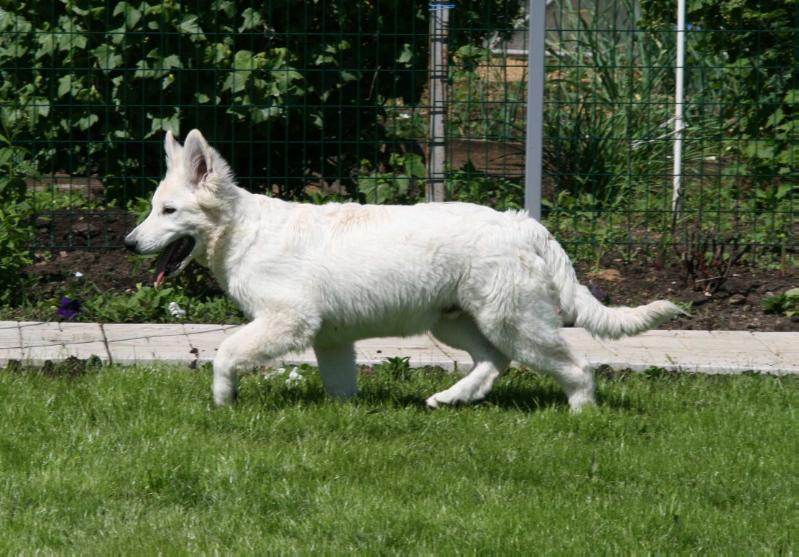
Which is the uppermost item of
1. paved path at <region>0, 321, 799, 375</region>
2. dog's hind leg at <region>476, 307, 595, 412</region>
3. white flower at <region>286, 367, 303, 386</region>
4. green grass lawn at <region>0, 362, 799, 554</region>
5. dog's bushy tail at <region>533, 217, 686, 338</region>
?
dog's bushy tail at <region>533, 217, 686, 338</region>

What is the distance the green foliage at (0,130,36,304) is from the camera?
26.8 feet

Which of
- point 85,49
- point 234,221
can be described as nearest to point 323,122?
point 85,49

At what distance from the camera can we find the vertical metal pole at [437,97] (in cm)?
875

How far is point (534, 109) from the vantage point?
789 cm

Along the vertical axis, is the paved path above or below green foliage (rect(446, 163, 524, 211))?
below

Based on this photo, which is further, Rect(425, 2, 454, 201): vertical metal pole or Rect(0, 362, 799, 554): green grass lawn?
Rect(425, 2, 454, 201): vertical metal pole

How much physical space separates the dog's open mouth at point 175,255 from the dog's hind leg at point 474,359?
4.12 feet

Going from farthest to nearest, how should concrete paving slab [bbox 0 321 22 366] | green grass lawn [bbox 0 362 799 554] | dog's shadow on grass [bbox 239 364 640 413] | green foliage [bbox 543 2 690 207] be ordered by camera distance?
green foliage [bbox 543 2 690 207]
concrete paving slab [bbox 0 321 22 366]
dog's shadow on grass [bbox 239 364 640 413]
green grass lawn [bbox 0 362 799 554]

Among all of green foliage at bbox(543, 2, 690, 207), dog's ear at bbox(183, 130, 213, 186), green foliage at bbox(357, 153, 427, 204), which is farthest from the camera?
green foliage at bbox(543, 2, 690, 207)

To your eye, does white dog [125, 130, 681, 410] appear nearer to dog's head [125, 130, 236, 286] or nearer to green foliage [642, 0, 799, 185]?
dog's head [125, 130, 236, 286]

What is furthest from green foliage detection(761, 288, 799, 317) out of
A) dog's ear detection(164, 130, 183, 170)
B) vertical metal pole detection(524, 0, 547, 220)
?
dog's ear detection(164, 130, 183, 170)

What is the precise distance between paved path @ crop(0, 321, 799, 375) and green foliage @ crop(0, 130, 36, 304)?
497 millimetres

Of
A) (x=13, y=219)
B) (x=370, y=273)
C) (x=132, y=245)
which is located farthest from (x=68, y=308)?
(x=370, y=273)

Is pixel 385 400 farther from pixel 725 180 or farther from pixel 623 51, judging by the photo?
pixel 623 51
